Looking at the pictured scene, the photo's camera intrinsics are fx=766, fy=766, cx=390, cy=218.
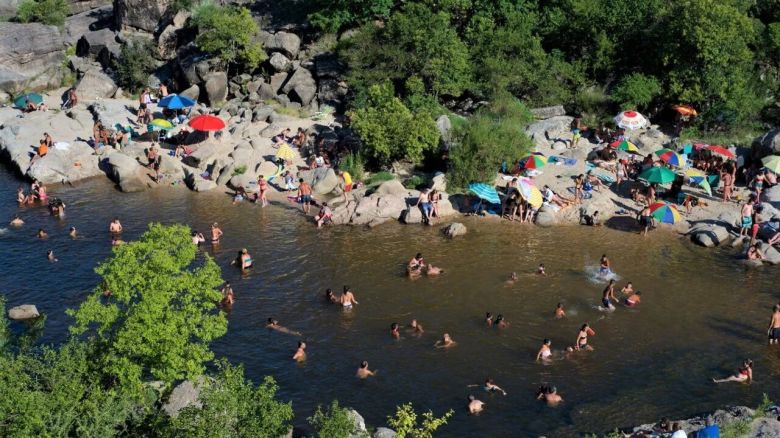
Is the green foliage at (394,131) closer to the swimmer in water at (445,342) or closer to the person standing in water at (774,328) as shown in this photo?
the swimmer in water at (445,342)

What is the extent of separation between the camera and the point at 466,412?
22297mm

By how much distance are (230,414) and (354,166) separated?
24360 millimetres

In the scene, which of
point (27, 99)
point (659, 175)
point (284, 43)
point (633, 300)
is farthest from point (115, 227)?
point (659, 175)

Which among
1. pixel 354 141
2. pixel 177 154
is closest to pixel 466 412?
pixel 354 141

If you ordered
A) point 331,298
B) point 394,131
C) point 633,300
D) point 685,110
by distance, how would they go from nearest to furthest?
point 633,300
point 331,298
point 394,131
point 685,110

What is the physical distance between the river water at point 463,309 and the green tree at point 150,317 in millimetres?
4804

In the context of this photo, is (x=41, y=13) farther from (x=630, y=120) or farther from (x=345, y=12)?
(x=630, y=120)

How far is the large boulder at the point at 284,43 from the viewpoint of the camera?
5084cm

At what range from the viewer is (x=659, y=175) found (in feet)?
115

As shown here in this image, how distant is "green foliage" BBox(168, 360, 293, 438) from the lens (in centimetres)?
1688

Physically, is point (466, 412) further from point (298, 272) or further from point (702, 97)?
point (702, 97)

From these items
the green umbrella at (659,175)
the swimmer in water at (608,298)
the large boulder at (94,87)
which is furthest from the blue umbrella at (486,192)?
the large boulder at (94,87)

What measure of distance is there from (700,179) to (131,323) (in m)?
28.1

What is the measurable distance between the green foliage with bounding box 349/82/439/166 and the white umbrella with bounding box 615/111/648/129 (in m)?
10.0
